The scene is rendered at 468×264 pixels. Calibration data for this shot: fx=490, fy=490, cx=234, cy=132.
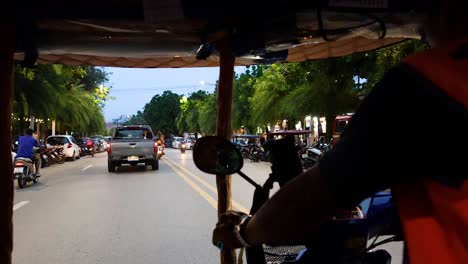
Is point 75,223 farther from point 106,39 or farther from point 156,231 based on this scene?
point 106,39

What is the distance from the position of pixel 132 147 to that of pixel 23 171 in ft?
20.7

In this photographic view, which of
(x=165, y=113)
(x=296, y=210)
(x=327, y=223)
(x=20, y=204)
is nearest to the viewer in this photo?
(x=296, y=210)

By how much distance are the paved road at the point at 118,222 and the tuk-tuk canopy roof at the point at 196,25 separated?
3.13 m

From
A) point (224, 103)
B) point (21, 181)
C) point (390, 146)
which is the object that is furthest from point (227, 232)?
point (21, 181)

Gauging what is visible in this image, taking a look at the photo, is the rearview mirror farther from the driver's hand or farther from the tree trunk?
the tree trunk

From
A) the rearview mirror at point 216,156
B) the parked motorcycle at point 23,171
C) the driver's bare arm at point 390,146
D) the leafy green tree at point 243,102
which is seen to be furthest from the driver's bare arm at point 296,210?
the leafy green tree at point 243,102

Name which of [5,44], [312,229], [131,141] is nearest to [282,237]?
[312,229]

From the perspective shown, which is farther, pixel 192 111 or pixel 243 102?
pixel 192 111

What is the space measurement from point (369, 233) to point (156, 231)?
238 inches

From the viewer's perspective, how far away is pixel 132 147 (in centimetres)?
2008

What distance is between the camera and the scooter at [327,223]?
1562 mm

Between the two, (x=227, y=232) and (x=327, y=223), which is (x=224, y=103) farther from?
(x=327, y=223)

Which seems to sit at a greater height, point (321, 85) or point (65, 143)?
point (321, 85)

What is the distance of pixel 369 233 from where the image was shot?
1.70 m
